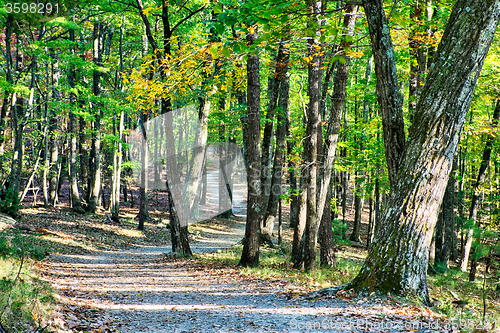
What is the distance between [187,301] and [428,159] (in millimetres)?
4911

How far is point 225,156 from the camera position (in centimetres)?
2800

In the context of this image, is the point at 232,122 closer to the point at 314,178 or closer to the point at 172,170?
the point at 172,170

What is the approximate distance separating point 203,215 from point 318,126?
19.2 m

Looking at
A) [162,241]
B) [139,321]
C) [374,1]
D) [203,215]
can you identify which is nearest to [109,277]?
[139,321]

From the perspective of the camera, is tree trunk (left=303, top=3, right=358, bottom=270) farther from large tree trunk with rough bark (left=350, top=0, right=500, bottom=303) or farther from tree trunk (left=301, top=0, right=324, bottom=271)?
large tree trunk with rough bark (left=350, top=0, right=500, bottom=303)

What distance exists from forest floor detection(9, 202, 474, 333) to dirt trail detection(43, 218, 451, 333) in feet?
0.04

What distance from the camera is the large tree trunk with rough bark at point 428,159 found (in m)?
4.66

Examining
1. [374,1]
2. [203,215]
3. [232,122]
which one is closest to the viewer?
[374,1]

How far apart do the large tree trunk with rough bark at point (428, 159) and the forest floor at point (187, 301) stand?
1.60 ft

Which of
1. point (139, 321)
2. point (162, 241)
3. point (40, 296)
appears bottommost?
point (162, 241)

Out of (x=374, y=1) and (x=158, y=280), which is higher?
(x=374, y=1)
